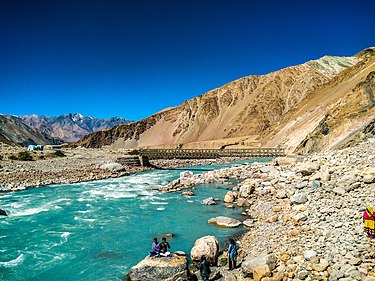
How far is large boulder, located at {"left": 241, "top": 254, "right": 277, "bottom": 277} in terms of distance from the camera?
34.1ft

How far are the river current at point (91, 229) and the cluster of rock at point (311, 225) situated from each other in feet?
7.57

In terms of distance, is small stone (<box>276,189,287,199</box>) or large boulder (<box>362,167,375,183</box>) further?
small stone (<box>276,189,287,199</box>)

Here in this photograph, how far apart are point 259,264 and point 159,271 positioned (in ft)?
12.4

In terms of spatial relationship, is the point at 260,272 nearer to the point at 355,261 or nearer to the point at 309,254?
the point at 309,254

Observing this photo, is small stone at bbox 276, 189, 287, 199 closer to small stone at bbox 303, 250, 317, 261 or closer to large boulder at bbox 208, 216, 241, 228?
large boulder at bbox 208, 216, 241, 228

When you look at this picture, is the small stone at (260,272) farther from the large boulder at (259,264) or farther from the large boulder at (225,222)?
the large boulder at (225,222)

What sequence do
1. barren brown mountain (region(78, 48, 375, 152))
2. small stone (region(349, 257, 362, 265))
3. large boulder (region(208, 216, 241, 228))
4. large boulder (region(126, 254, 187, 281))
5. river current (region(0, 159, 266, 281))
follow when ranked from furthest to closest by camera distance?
barren brown mountain (region(78, 48, 375, 152)) < large boulder (region(208, 216, 241, 228)) < river current (region(0, 159, 266, 281)) < large boulder (region(126, 254, 187, 281)) < small stone (region(349, 257, 362, 265))

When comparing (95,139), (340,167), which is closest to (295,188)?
(340,167)

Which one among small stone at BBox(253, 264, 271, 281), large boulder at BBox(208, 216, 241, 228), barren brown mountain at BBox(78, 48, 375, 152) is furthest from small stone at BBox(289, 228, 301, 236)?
barren brown mountain at BBox(78, 48, 375, 152)

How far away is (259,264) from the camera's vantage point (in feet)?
34.8

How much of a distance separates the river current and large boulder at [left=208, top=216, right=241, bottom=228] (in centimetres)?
49

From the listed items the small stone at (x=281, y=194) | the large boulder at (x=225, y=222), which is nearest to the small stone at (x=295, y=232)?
the large boulder at (x=225, y=222)

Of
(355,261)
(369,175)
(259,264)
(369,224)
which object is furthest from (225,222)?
(355,261)

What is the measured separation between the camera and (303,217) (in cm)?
1473
